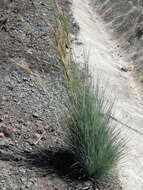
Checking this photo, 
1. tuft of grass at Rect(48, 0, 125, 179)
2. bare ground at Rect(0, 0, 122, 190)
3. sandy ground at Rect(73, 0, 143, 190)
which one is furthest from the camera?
sandy ground at Rect(73, 0, 143, 190)

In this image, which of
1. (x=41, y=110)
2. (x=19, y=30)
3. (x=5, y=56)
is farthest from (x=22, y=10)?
(x=41, y=110)

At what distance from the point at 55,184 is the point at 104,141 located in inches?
27.6

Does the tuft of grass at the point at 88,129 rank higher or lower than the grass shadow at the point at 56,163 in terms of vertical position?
higher

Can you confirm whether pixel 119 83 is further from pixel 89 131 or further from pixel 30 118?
pixel 89 131

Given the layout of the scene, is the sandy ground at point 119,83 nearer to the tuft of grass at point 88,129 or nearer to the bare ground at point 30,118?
the tuft of grass at point 88,129

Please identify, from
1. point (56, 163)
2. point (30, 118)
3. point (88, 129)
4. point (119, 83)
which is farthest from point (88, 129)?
point (119, 83)

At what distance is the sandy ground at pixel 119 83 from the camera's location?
505 centimetres

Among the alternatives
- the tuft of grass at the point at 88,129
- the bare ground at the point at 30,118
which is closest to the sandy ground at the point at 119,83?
the tuft of grass at the point at 88,129

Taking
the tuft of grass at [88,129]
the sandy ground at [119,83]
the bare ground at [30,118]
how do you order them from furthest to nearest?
the sandy ground at [119,83] → the bare ground at [30,118] → the tuft of grass at [88,129]

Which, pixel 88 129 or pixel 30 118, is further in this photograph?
pixel 30 118

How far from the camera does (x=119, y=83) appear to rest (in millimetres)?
7621

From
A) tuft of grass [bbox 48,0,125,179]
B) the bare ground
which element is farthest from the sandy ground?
the bare ground

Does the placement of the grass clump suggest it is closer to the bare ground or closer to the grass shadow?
the grass shadow

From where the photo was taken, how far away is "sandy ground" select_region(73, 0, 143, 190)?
5.05 meters
